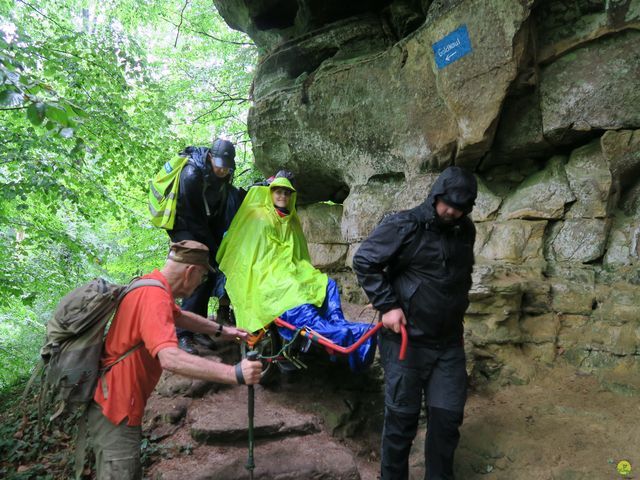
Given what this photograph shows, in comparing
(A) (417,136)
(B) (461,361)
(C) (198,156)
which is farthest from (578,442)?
(C) (198,156)

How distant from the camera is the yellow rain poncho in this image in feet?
13.4

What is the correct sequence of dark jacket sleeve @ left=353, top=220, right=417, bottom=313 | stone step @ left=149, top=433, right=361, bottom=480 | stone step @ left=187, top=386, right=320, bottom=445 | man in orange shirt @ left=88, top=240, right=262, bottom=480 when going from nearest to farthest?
man in orange shirt @ left=88, top=240, right=262, bottom=480 < dark jacket sleeve @ left=353, top=220, right=417, bottom=313 < stone step @ left=149, top=433, right=361, bottom=480 < stone step @ left=187, top=386, right=320, bottom=445

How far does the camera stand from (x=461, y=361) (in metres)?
3.12

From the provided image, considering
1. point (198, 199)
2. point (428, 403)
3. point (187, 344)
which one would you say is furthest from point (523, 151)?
point (187, 344)

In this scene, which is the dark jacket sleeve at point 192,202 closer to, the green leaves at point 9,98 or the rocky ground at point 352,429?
the rocky ground at point 352,429

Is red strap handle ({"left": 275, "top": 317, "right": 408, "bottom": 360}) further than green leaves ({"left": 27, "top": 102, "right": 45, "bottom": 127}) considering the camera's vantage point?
Yes

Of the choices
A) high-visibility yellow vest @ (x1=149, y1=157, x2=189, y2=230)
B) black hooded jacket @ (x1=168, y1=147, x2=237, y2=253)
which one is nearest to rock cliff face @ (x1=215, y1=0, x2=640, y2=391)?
black hooded jacket @ (x1=168, y1=147, x2=237, y2=253)

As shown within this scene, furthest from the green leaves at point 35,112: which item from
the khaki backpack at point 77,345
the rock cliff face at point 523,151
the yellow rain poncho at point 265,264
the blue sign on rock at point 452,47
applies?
the blue sign on rock at point 452,47

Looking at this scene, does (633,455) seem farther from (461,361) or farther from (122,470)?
(122,470)

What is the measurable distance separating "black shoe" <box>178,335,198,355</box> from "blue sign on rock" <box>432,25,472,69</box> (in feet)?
14.7

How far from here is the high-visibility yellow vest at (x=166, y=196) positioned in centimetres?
446

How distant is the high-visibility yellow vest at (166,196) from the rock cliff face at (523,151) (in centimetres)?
288

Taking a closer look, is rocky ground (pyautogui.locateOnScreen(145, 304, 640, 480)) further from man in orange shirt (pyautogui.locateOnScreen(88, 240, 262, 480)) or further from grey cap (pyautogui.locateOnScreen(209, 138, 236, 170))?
grey cap (pyautogui.locateOnScreen(209, 138, 236, 170))

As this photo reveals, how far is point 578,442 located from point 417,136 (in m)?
3.94
